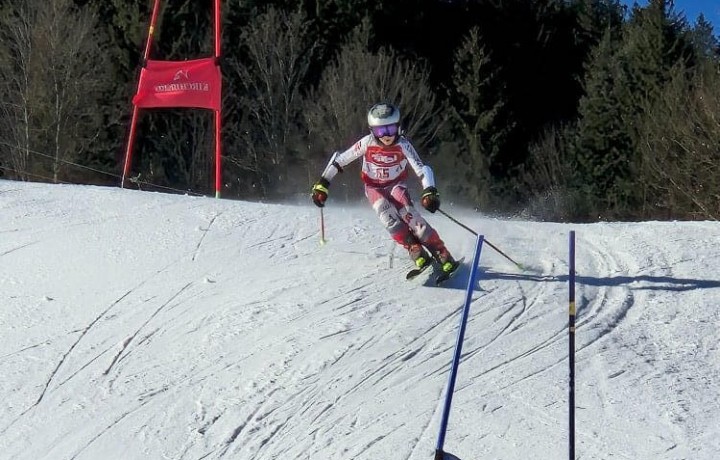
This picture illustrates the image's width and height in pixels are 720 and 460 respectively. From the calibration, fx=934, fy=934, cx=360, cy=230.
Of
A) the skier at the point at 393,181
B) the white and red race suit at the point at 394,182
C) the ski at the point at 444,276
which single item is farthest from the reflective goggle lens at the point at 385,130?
the ski at the point at 444,276

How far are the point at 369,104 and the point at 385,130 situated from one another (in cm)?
2134

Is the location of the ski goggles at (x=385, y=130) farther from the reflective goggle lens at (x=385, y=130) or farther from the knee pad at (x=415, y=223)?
the knee pad at (x=415, y=223)

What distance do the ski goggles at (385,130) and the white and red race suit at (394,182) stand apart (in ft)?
0.44

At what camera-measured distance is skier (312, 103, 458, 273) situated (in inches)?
376

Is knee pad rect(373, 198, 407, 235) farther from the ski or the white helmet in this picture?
the white helmet

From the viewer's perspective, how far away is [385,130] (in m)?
9.70

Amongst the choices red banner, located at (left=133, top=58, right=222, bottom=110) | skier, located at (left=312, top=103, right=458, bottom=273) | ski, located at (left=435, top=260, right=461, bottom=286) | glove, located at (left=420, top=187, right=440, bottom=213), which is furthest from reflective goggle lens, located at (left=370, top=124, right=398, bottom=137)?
red banner, located at (left=133, top=58, right=222, bottom=110)

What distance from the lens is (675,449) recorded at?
621 cm

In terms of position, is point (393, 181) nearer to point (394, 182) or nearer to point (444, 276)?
point (394, 182)

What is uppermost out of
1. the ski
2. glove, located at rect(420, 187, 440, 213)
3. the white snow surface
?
glove, located at rect(420, 187, 440, 213)

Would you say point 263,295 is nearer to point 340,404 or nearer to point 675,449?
point 340,404

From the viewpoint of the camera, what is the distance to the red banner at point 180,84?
15.9 meters

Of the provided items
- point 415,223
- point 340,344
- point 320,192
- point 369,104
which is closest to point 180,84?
point 320,192

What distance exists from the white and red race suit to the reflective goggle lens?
133 mm
